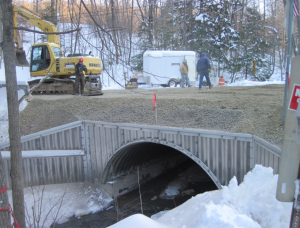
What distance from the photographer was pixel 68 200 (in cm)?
769

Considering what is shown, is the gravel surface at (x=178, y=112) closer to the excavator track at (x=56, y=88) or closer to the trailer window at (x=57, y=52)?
the excavator track at (x=56, y=88)

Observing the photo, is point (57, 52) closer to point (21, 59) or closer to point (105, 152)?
point (21, 59)

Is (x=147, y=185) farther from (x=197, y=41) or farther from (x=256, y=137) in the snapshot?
(x=197, y=41)

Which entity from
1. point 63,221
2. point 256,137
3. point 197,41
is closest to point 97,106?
point 63,221

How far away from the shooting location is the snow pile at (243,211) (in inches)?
109

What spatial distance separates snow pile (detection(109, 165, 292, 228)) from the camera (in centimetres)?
277

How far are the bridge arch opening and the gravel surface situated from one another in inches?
36.8

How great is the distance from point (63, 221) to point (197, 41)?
79.9 feet

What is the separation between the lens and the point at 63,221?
23.4 feet

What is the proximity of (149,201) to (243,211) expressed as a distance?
18.8ft

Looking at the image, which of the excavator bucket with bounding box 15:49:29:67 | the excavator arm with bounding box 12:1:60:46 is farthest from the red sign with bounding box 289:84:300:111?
the excavator bucket with bounding box 15:49:29:67

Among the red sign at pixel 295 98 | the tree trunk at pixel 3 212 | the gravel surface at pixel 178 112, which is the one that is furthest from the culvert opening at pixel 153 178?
the red sign at pixel 295 98

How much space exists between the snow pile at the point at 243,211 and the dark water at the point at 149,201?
99.1 inches

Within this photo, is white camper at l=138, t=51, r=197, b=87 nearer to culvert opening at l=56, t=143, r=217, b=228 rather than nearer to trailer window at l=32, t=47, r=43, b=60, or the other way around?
trailer window at l=32, t=47, r=43, b=60
